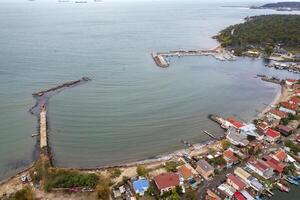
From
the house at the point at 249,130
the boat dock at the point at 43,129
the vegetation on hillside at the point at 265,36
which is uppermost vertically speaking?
Answer: the vegetation on hillside at the point at 265,36

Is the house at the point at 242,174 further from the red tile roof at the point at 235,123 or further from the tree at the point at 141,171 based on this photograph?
the tree at the point at 141,171

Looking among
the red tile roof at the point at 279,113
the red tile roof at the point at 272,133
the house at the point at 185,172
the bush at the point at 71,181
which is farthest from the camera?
the red tile roof at the point at 279,113

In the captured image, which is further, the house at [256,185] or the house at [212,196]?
the house at [256,185]

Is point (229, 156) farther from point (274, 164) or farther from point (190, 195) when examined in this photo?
point (190, 195)

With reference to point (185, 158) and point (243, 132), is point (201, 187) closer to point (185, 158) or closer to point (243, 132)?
point (185, 158)

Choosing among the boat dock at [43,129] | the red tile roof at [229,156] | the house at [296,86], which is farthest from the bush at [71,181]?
the house at [296,86]

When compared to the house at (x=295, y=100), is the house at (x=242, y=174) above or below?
below

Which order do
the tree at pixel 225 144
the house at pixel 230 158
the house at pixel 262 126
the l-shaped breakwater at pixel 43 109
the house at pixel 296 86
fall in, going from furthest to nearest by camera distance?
1. the house at pixel 296 86
2. the house at pixel 262 126
3. the l-shaped breakwater at pixel 43 109
4. the tree at pixel 225 144
5. the house at pixel 230 158
